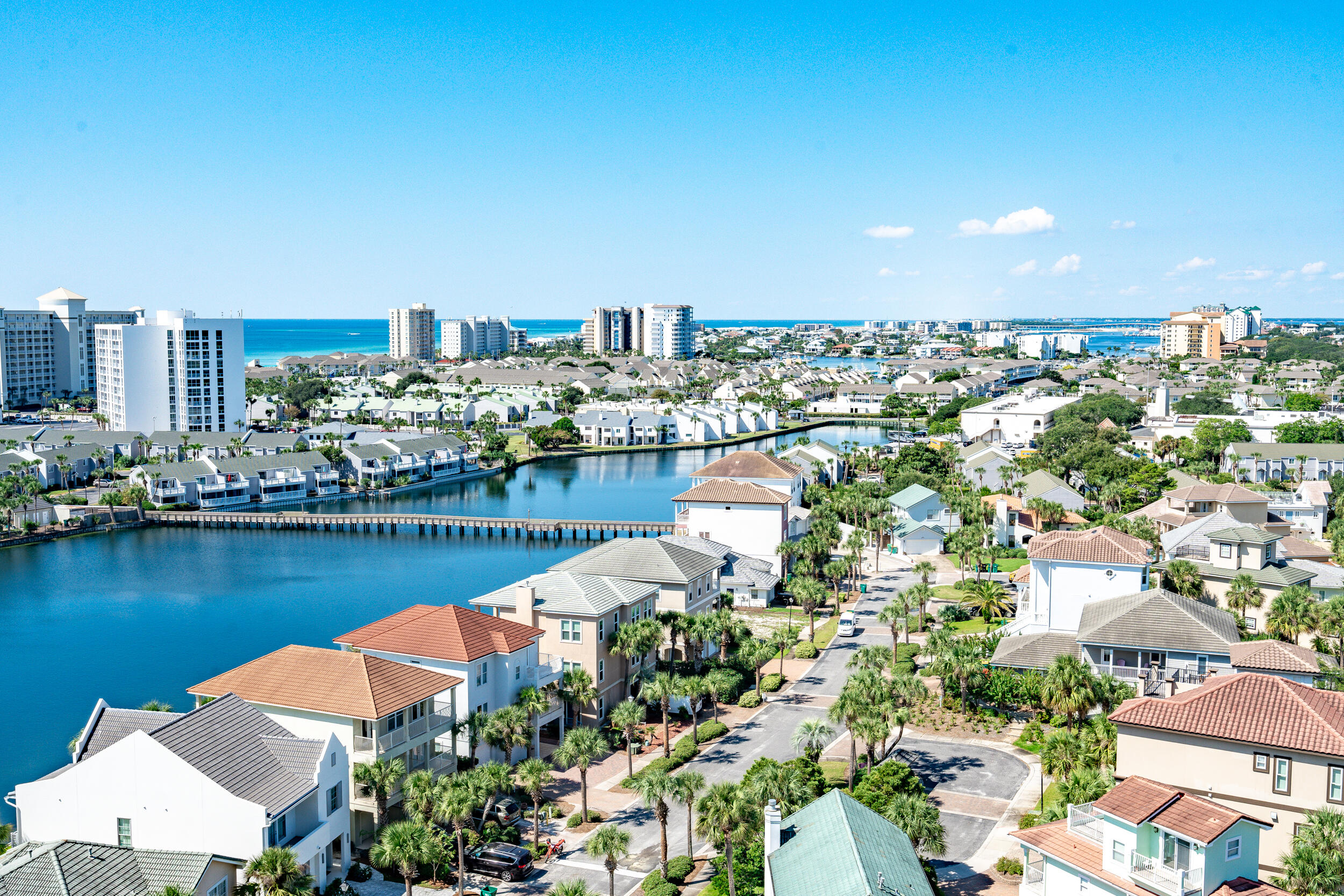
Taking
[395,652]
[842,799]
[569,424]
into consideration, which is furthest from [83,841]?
[569,424]

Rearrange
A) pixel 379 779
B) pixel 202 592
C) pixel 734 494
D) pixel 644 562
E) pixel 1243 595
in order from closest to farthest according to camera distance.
Answer: pixel 379 779 < pixel 1243 595 < pixel 644 562 < pixel 734 494 < pixel 202 592

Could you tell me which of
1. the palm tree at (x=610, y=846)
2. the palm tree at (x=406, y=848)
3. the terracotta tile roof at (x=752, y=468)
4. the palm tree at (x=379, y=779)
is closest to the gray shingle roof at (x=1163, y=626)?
the palm tree at (x=610, y=846)

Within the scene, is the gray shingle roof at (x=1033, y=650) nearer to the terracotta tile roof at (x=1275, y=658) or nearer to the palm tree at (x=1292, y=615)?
the terracotta tile roof at (x=1275, y=658)

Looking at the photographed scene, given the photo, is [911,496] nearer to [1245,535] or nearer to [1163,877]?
[1245,535]

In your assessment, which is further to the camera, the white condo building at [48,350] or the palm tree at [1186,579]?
the white condo building at [48,350]

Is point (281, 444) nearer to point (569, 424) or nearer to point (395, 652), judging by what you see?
point (569, 424)

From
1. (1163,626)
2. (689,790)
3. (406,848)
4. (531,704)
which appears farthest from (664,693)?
(1163,626)
